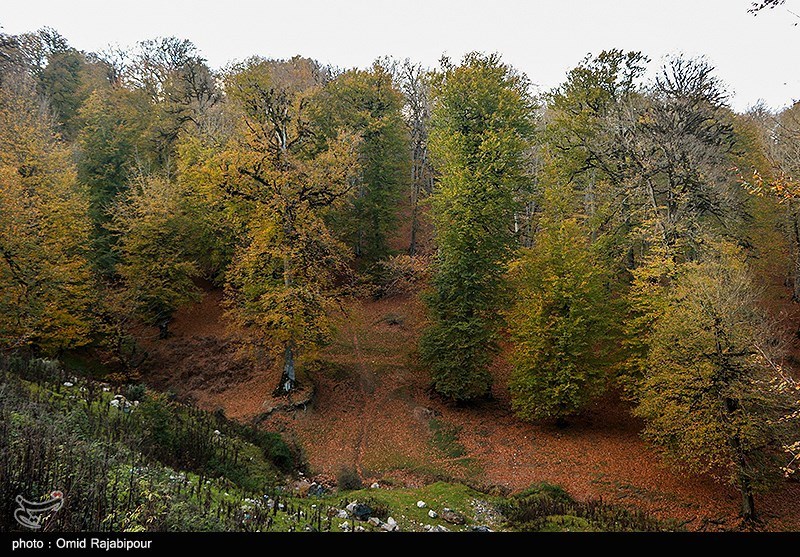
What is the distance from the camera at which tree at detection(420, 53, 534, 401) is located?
1894cm

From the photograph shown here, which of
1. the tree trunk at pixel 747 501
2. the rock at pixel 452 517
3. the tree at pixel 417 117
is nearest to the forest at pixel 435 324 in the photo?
the tree trunk at pixel 747 501

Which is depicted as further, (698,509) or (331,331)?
(331,331)

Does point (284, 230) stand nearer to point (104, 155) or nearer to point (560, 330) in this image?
point (560, 330)

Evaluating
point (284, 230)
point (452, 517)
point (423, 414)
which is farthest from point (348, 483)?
point (284, 230)

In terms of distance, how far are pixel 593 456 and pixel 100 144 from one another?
36453 millimetres

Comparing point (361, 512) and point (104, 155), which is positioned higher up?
point (104, 155)

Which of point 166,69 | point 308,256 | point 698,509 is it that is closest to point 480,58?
point 308,256

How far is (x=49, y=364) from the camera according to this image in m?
11.4

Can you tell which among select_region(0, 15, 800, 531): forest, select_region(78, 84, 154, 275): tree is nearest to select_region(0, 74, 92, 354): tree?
select_region(0, 15, 800, 531): forest

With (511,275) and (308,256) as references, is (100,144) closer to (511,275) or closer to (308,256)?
(308,256)

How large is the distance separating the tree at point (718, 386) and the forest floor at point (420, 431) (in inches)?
53.4

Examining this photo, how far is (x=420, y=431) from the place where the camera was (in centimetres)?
1814

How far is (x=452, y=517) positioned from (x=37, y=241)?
2119 cm
